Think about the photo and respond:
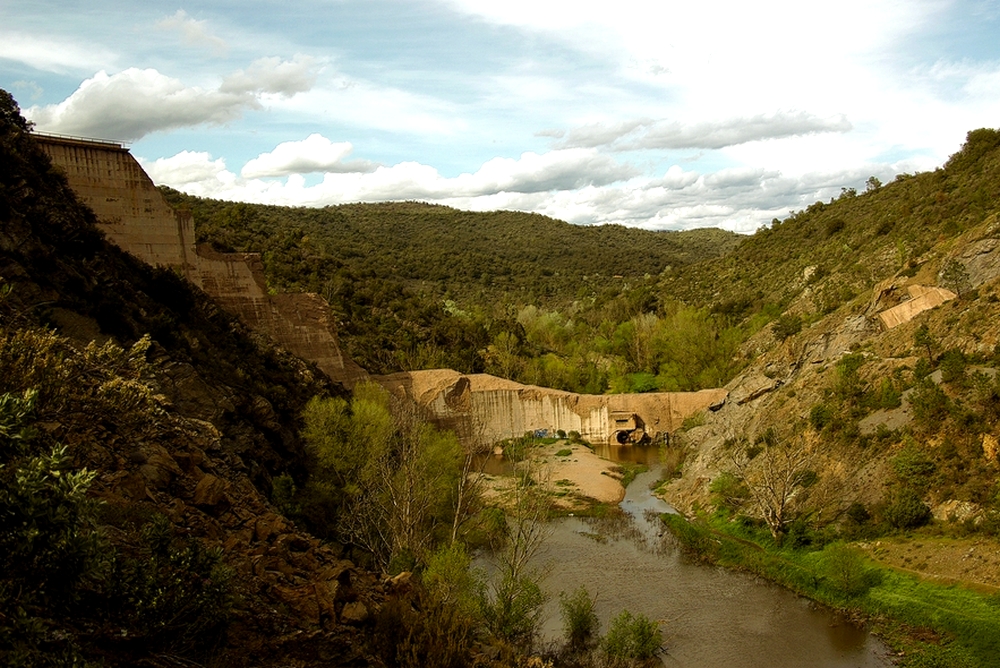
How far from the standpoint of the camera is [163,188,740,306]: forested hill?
64.1 meters

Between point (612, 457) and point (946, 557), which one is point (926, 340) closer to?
point (946, 557)

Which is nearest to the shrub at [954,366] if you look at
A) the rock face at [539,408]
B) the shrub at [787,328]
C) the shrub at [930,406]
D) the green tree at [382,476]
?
the shrub at [930,406]

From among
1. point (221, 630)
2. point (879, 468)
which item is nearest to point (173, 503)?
point (221, 630)

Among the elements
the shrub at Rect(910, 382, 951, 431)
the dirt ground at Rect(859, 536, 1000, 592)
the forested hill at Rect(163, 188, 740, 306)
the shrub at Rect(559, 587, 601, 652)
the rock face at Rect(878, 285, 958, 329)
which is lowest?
the shrub at Rect(559, 587, 601, 652)

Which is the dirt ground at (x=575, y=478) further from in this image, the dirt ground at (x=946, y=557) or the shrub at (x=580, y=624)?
the dirt ground at (x=946, y=557)

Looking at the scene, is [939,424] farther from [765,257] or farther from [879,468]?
[765,257]

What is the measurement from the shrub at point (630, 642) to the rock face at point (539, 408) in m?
26.2

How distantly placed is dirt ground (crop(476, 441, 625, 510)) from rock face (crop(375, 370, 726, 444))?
260 centimetres

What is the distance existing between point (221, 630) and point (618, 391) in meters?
46.4

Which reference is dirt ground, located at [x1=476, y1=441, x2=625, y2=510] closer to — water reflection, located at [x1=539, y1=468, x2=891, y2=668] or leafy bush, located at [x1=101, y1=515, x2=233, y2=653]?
water reflection, located at [x1=539, y1=468, x2=891, y2=668]

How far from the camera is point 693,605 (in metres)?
22.8

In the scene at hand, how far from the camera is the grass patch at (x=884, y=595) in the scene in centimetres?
1886

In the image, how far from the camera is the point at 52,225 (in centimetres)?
2161

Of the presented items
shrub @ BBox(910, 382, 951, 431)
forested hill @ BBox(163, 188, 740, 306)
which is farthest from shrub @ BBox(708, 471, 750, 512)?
forested hill @ BBox(163, 188, 740, 306)
